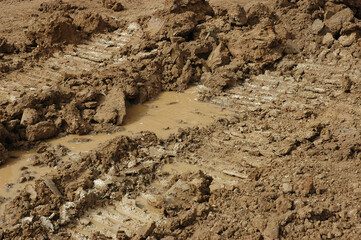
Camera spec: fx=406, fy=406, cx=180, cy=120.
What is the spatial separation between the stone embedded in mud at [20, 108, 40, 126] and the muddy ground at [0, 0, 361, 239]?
0.06ft

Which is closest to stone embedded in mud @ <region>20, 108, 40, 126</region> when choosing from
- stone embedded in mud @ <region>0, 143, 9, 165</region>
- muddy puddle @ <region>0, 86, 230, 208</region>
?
muddy puddle @ <region>0, 86, 230, 208</region>

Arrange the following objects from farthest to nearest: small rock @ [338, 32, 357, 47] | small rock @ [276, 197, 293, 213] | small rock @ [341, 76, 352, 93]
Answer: small rock @ [338, 32, 357, 47], small rock @ [341, 76, 352, 93], small rock @ [276, 197, 293, 213]

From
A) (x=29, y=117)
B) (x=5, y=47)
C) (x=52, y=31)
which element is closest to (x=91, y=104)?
(x=29, y=117)

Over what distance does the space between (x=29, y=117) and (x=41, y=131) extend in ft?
1.08

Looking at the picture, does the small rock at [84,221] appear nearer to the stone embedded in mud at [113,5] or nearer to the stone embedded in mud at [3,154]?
the stone embedded in mud at [3,154]

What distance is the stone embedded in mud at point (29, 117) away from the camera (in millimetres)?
6664

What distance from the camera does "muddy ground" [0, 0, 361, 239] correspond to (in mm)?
4633

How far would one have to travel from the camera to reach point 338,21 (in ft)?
30.9

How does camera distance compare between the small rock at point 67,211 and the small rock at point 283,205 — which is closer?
the small rock at point 283,205

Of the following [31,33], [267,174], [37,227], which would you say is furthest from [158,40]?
[37,227]

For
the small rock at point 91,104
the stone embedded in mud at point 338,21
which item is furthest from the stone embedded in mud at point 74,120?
the stone embedded in mud at point 338,21

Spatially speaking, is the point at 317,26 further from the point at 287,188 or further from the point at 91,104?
the point at 287,188

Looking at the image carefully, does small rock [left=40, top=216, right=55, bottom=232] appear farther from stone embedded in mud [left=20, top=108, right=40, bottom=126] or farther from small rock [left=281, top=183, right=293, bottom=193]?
small rock [left=281, top=183, right=293, bottom=193]

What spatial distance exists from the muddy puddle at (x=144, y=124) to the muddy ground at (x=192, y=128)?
0.54 ft
